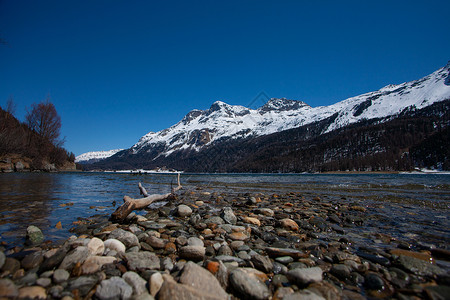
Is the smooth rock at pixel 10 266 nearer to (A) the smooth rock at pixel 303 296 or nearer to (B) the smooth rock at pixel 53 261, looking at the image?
(B) the smooth rock at pixel 53 261

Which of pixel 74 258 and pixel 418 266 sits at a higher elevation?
pixel 74 258

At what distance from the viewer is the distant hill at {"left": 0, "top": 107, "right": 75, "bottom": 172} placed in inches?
1711

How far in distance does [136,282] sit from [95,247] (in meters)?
1.76

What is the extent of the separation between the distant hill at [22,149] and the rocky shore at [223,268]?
5384cm

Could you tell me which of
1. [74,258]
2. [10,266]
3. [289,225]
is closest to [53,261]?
[74,258]

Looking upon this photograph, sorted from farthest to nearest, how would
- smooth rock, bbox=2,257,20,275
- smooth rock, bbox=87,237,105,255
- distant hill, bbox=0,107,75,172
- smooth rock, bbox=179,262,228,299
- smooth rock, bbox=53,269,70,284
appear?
1. distant hill, bbox=0,107,75,172
2. smooth rock, bbox=87,237,105,255
3. smooth rock, bbox=2,257,20,275
4. smooth rock, bbox=53,269,70,284
5. smooth rock, bbox=179,262,228,299

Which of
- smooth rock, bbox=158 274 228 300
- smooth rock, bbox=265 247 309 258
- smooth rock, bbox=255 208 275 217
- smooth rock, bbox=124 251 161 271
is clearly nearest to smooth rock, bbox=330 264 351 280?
smooth rock, bbox=265 247 309 258

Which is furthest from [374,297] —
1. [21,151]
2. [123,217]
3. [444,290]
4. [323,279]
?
[21,151]

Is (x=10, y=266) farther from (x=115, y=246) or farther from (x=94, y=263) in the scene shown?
(x=115, y=246)

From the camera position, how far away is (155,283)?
312 cm

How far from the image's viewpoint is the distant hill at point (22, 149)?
1711 inches

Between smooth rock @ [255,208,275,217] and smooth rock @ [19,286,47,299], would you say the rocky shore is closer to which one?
smooth rock @ [19,286,47,299]

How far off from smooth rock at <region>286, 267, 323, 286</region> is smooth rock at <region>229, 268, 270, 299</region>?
29.4 inches

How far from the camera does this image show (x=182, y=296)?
2.77 meters
